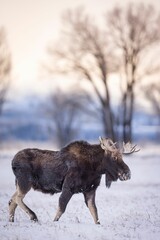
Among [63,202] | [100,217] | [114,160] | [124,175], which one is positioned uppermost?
[114,160]

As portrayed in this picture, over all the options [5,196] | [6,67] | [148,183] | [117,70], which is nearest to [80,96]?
[117,70]

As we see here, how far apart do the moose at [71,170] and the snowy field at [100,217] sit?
0.64 m

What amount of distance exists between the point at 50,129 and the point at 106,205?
50.1 m

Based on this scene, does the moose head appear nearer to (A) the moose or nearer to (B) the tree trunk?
(A) the moose

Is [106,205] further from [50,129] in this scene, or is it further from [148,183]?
[50,129]

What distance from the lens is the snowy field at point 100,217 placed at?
32.9 feet

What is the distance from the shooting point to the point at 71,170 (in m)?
11.6

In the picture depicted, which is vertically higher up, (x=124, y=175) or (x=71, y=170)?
(x=71, y=170)

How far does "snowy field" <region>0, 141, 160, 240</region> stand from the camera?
10036 mm

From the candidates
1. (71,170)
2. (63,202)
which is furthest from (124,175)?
(63,202)

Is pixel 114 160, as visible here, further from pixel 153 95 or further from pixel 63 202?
pixel 153 95

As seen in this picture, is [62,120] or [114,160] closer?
[114,160]

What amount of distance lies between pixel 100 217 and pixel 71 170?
1.94 metres

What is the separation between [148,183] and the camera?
890 inches
